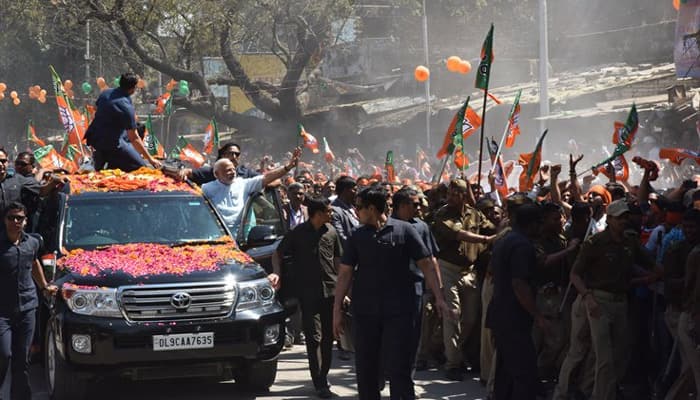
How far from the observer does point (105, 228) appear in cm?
972

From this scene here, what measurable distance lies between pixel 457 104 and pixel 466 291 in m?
34.1

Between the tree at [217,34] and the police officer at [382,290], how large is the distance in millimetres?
33974

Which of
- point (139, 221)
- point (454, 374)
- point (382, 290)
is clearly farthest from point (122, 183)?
point (454, 374)

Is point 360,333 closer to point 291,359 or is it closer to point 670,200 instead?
point 670,200

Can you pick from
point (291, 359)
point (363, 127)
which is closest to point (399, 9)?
point (363, 127)

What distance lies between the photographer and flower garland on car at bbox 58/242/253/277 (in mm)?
8844

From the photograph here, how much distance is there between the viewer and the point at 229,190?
37.5ft

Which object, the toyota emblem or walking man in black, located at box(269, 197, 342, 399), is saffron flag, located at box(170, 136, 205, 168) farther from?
the toyota emblem

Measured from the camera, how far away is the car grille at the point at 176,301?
8.60 m

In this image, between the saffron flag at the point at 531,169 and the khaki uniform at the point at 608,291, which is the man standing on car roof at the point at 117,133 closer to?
the saffron flag at the point at 531,169

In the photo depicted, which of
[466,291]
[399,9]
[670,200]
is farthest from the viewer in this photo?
[399,9]

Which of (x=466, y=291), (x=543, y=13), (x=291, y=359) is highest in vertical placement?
(x=543, y=13)

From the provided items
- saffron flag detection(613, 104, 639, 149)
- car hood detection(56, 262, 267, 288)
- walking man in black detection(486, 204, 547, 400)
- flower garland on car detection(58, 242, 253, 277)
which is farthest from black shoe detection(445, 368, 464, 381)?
saffron flag detection(613, 104, 639, 149)

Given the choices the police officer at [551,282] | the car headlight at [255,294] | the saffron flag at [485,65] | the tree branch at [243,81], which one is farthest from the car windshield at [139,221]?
the tree branch at [243,81]
